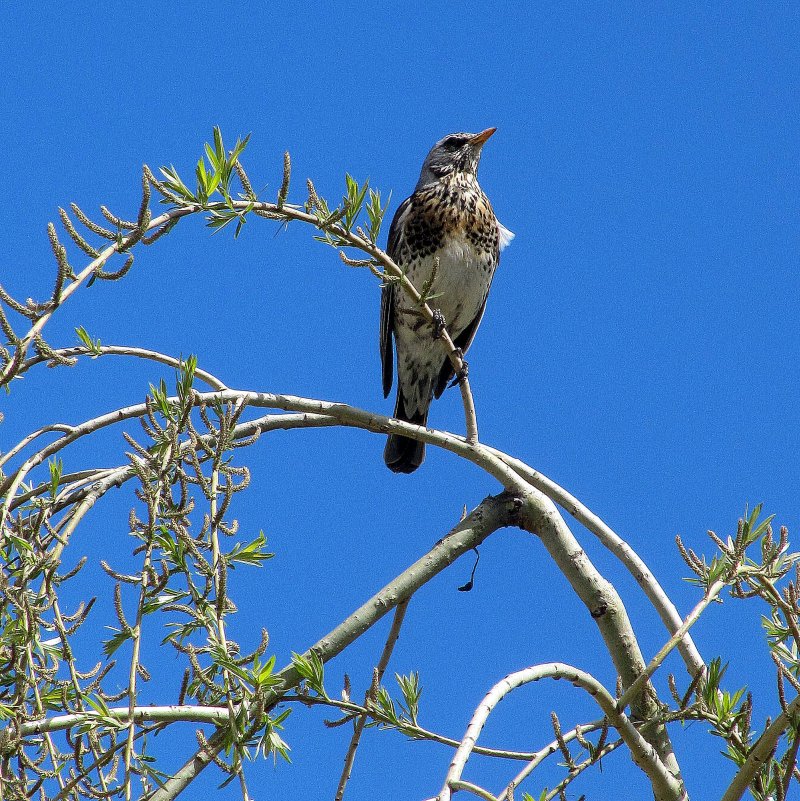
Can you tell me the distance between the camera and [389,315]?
573 cm

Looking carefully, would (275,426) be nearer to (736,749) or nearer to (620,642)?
(620,642)

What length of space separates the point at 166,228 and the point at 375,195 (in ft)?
1.91

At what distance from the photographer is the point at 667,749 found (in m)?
2.48

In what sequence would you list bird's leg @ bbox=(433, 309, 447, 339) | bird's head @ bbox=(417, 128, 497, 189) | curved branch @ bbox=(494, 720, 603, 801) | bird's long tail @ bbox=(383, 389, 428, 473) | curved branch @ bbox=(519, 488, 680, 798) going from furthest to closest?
bird's head @ bbox=(417, 128, 497, 189) < bird's long tail @ bbox=(383, 389, 428, 473) < bird's leg @ bbox=(433, 309, 447, 339) < curved branch @ bbox=(519, 488, 680, 798) < curved branch @ bbox=(494, 720, 603, 801)

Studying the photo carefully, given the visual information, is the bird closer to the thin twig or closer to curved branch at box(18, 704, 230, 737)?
the thin twig

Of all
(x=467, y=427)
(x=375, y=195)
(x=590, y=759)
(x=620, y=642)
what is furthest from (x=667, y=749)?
(x=375, y=195)

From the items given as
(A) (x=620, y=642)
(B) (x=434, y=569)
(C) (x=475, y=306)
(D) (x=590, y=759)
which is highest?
(C) (x=475, y=306)

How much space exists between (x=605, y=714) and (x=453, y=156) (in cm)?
425

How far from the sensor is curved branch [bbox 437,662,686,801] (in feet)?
5.96

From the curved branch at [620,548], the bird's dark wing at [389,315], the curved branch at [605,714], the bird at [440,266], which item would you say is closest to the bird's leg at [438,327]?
the curved branch at [620,548]

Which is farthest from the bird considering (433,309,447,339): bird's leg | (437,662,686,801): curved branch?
(437,662,686,801): curved branch

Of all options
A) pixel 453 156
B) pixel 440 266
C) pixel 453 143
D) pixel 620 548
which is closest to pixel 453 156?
pixel 453 156

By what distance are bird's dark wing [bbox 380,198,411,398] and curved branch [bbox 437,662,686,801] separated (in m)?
3.56

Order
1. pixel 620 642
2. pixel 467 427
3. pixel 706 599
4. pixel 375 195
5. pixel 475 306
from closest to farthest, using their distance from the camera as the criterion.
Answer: pixel 706 599
pixel 375 195
pixel 620 642
pixel 467 427
pixel 475 306
